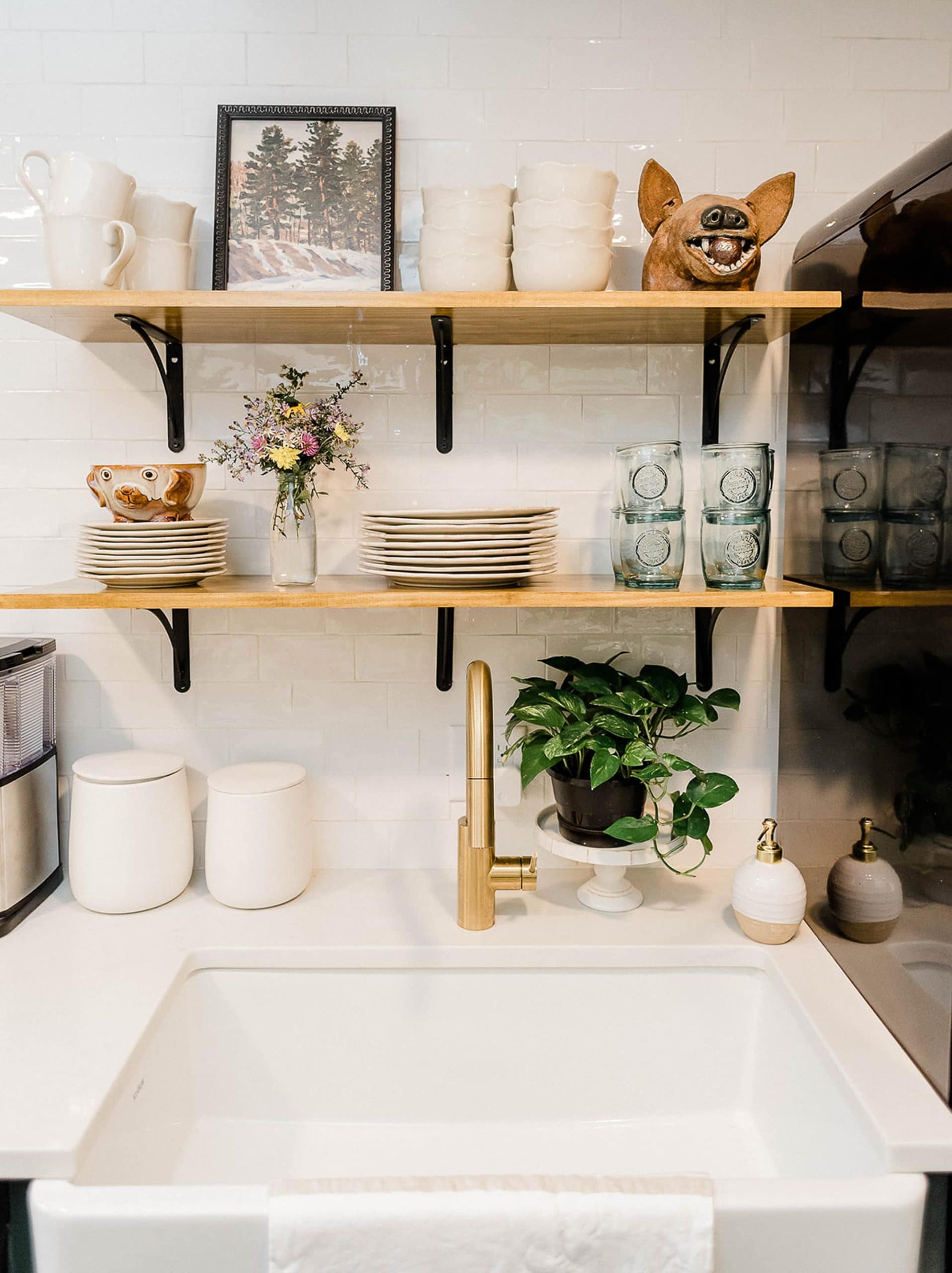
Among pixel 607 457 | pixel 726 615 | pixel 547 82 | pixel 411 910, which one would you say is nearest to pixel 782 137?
pixel 547 82

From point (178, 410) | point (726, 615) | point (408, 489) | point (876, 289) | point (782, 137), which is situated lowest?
point (726, 615)

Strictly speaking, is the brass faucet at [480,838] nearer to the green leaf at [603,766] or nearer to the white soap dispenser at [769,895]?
the green leaf at [603,766]

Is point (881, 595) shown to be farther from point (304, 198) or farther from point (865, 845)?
point (304, 198)

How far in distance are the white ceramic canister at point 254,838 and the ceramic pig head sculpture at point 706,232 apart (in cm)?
88

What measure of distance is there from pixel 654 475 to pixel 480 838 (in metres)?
0.54

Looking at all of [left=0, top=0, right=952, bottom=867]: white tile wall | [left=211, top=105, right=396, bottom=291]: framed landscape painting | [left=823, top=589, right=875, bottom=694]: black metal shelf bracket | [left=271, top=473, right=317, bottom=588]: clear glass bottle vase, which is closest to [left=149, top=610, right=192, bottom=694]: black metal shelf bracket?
[left=0, top=0, right=952, bottom=867]: white tile wall

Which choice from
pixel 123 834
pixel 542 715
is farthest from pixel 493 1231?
pixel 123 834

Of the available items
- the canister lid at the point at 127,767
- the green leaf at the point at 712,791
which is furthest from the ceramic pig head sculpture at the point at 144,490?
the green leaf at the point at 712,791

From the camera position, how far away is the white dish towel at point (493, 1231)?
2.86ft

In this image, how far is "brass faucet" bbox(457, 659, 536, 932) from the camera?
1275 millimetres

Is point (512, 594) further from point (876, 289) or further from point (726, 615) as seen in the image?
point (876, 289)

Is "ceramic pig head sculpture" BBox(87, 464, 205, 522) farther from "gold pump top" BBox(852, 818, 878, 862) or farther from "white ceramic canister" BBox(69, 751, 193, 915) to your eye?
"gold pump top" BBox(852, 818, 878, 862)

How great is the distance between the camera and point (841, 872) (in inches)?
49.2

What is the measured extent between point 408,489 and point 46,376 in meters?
Result: 0.58
